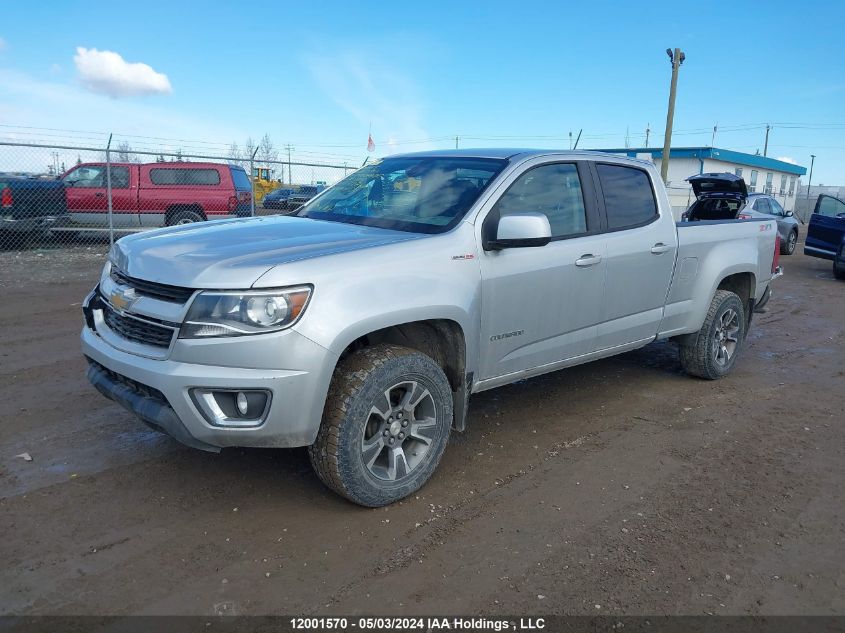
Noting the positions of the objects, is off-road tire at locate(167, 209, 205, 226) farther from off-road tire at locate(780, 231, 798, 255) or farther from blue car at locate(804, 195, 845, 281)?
off-road tire at locate(780, 231, 798, 255)

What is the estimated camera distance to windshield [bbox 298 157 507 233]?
4.03 metres

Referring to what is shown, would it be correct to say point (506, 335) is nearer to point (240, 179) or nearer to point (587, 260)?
point (587, 260)

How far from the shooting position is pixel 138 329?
133 inches

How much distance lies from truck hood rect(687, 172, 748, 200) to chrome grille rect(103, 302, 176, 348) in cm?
641

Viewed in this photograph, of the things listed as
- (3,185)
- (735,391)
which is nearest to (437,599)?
(735,391)

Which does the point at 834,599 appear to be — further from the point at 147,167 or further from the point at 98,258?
the point at 147,167

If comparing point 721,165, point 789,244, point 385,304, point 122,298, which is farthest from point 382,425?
point 721,165

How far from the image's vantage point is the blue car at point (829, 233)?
13.7m

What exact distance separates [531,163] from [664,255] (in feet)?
4.81

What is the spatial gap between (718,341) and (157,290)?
474cm

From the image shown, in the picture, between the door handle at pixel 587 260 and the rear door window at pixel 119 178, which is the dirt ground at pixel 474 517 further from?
the rear door window at pixel 119 178

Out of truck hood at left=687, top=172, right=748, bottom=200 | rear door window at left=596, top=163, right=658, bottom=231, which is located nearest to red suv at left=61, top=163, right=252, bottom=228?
truck hood at left=687, top=172, right=748, bottom=200

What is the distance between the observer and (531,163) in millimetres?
4324

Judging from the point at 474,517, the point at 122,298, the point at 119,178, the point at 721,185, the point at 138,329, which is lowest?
the point at 474,517
